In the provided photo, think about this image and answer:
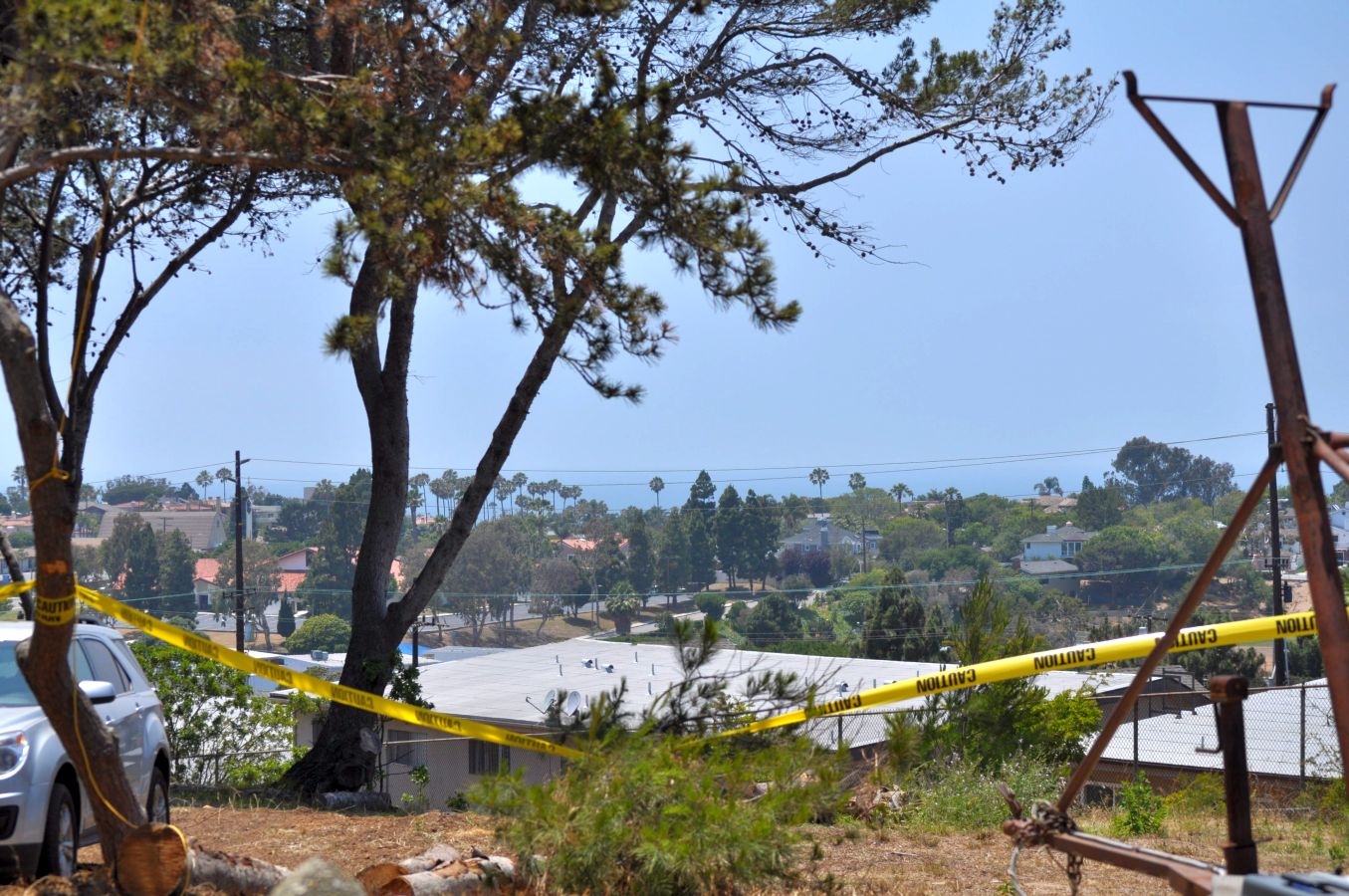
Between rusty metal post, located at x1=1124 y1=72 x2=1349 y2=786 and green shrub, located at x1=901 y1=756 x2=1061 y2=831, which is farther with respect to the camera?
green shrub, located at x1=901 y1=756 x2=1061 y2=831

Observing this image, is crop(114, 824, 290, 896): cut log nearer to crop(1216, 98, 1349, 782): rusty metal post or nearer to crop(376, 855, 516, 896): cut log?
crop(376, 855, 516, 896): cut log

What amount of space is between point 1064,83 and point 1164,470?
80.3m

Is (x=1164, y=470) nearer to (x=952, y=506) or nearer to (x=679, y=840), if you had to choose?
(x=952, y=506)

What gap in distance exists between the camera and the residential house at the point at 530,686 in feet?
68.6

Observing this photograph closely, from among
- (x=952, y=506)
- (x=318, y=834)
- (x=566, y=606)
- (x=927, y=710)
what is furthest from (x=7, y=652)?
(x=952, y=506)

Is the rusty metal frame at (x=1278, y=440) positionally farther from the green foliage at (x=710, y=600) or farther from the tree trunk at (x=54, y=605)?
the green foliage at (x=710, y=600)

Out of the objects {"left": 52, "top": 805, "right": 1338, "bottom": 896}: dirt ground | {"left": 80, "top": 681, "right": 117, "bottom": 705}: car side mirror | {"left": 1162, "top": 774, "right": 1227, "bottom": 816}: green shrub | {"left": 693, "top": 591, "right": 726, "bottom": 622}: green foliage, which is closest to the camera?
{"left": 80, "top": 681, "right": 117, "bottom": 705}: car side mirror

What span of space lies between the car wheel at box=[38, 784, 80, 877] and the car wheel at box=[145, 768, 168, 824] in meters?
1.17

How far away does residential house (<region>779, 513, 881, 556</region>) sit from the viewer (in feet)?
278

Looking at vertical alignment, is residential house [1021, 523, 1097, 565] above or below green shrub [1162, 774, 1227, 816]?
above

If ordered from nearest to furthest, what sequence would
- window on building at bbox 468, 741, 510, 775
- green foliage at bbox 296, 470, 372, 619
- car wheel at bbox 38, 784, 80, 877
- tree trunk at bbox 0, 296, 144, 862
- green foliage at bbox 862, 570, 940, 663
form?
tree trunk at bbox 0, 296, 144, 862
car wheel at bbox 38, 784, 80, 877
window on building at bbox 468, 741, 510, 775
green foliage at bbox 862, 570, 940, 663
green foliage at bbox 296, 470, 372, 619

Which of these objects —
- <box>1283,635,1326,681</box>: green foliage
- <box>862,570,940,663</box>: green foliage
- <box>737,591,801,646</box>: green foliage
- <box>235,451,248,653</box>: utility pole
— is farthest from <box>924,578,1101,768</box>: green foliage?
<box>737,591,801,646</box>: green foliage

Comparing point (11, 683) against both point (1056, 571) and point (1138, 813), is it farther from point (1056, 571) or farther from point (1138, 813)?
point (1056, 571)

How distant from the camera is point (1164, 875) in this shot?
157 inches
